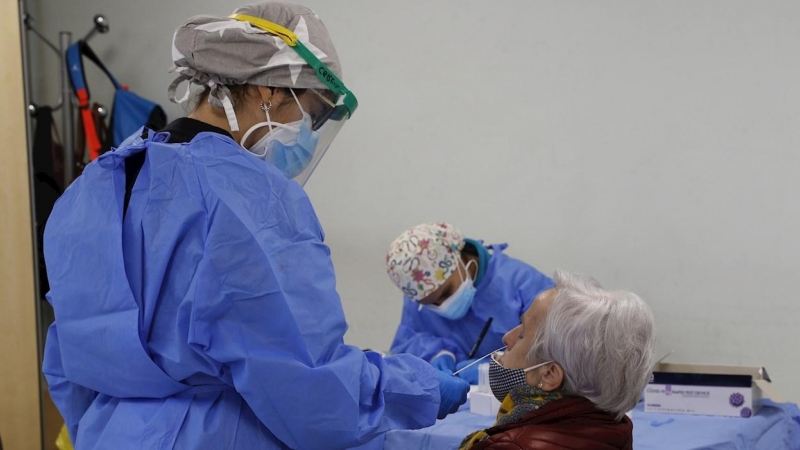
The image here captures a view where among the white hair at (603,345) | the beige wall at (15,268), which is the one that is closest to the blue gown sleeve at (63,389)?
the white hair at (603,345)

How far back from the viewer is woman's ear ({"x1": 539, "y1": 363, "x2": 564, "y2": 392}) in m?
1.70

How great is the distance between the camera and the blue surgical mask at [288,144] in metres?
1.58

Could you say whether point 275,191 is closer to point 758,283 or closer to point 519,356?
point 519,356

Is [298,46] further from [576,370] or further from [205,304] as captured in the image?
[576,370]

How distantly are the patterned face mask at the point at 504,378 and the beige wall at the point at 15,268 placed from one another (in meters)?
2.51

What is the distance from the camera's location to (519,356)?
1786mm

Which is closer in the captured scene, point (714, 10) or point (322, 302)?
point (322, 302)

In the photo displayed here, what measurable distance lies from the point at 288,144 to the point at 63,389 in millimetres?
614

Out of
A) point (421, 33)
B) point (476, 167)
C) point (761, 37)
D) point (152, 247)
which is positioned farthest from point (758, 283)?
point (152, 247)

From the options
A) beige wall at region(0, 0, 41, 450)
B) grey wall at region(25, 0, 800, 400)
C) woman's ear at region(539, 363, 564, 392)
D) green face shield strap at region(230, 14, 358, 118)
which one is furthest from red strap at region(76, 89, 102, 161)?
woman's ear at region(539, 363, 564, 392)

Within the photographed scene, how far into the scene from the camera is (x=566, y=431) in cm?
169

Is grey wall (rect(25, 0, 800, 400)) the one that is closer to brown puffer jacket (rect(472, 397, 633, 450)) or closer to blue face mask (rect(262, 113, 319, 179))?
brown puffer jacket (rect(472, 397, 633, 450))

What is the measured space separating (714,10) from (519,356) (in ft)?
6.98

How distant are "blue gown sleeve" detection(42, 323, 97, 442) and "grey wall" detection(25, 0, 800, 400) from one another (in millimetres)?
2465
